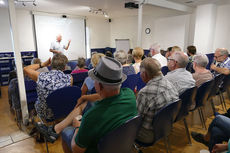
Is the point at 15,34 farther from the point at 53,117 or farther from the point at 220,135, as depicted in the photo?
the point at 220,135

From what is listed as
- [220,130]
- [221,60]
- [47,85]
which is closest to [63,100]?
[47,85]

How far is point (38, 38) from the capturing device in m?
6.85

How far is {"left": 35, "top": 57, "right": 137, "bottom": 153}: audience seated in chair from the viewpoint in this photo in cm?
102

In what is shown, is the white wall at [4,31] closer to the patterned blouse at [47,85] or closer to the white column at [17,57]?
the white column at [17,57]

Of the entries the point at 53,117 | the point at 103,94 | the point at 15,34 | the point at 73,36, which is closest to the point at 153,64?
the point at 103,94

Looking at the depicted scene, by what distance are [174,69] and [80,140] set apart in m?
1.80

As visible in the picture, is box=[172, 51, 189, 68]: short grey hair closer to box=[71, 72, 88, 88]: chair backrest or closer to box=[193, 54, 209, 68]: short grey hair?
box=[193, 54, 209, 68]: short grey hair

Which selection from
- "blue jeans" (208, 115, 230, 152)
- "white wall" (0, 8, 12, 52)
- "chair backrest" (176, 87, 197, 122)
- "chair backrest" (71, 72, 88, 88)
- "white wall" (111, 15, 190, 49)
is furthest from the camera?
"white wall" (111, 15, 190, 49)

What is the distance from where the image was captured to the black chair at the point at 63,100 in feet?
6.35

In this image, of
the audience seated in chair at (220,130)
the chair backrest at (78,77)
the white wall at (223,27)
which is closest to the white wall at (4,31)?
the chair backrest at (78,77)

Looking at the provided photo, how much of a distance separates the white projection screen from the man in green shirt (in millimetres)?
6688

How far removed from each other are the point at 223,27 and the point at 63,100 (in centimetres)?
658

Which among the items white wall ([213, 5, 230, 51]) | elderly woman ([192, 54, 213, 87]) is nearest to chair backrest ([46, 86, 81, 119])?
elderly woman ([192, 54, 213, 87])

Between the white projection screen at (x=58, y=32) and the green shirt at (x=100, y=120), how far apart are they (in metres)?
6.83
